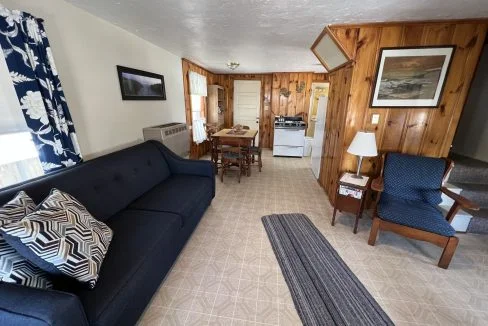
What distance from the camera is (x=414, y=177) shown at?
215 cm

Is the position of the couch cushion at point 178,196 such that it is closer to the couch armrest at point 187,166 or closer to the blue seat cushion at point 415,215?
the couch armrest at point 187,166

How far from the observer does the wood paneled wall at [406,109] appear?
2049 mm

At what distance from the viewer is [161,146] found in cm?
268

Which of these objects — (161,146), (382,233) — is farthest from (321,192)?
(161,146)

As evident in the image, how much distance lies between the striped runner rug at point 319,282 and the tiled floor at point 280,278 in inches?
3.0

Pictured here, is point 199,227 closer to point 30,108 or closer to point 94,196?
point 94,196

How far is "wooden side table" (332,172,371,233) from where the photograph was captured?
7.14 ft

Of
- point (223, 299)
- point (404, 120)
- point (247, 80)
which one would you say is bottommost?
point (223, 299)

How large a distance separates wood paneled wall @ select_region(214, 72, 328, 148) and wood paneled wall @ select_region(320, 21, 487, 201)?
3040mm

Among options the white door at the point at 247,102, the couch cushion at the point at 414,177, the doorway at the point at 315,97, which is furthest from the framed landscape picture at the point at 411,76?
the white door at the point at 247,102

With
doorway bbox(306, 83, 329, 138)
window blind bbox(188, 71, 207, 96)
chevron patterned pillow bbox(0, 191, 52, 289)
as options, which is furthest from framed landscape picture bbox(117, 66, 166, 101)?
doorway bbox(306, 83, 329, 138)

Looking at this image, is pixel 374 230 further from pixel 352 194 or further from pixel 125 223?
pixel 125 223

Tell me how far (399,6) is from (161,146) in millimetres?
2823

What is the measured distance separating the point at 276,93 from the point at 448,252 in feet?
16.3
